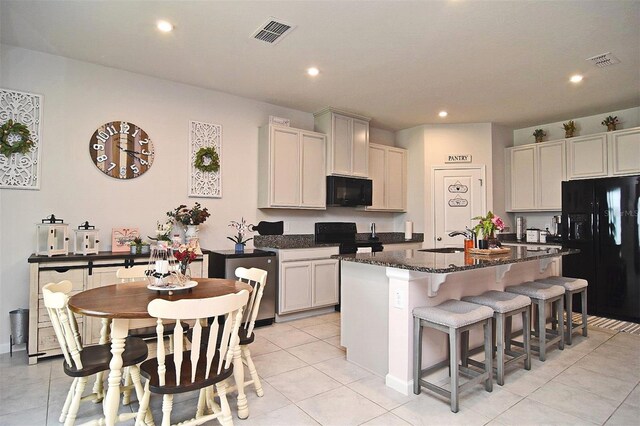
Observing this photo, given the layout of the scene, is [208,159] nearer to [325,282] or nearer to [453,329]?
[325,282]

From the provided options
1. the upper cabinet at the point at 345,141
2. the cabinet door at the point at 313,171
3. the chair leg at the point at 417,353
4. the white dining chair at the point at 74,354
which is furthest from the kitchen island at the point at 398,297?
the upper cabinet at the point at 345,141

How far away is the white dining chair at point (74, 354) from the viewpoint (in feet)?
5.90

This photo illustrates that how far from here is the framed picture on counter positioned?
3.52 metres

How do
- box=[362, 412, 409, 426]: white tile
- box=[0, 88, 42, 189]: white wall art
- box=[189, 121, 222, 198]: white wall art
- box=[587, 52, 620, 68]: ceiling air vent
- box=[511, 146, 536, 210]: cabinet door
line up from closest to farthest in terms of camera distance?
box=[362, 412, 409, 426]: white tile < box=[0, 88, 42, 189]: white wall art < box=[587, 52, 620, 68]: ceiling air vent < box=[189, 121, 222, 198]: white wall art < box=[511, 146, 536, 210]: cabinet door

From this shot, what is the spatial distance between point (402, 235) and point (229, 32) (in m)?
4.24

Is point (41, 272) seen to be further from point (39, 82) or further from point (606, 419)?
point (606, 419)

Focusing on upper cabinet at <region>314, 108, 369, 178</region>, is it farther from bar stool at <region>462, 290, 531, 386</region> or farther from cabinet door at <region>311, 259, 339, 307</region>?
bar stool at <region>462, 290, 531, 386</region>

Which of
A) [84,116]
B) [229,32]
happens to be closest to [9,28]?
[84,116]

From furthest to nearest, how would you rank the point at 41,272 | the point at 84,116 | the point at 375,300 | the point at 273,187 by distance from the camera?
the point at 273,187
the point at 84,116
the point at 41,272
the point at 375,300

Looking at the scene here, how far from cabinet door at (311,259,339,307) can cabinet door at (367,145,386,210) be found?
4.65ft

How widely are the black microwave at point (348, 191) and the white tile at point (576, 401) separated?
124 inches

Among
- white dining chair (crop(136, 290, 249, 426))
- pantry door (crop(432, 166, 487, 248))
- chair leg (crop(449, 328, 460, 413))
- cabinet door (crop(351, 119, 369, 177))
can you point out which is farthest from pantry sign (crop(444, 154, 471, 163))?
white dining chair (crop(136, 290, 249, 426))

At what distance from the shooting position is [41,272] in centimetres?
297

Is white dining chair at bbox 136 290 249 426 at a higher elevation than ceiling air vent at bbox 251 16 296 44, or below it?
below
